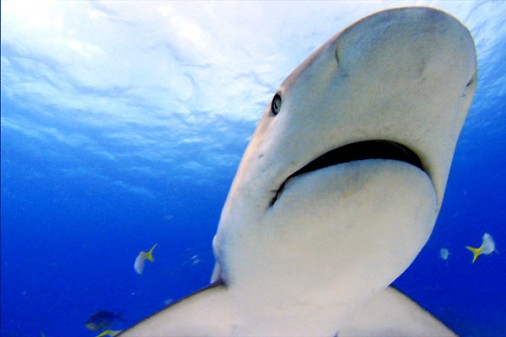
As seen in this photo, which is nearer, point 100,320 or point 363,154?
point 363,154

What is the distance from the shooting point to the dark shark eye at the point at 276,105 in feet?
5.30

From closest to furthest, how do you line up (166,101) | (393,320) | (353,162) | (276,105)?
(353,162), (276,105), (393,320), (166,101)

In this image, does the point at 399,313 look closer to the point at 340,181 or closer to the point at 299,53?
the point at 340,181

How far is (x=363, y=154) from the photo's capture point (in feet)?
5.05

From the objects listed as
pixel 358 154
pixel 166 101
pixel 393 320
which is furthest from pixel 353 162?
pixel 166 101

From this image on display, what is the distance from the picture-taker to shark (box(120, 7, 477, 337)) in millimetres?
1296

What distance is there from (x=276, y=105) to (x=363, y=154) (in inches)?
16.0

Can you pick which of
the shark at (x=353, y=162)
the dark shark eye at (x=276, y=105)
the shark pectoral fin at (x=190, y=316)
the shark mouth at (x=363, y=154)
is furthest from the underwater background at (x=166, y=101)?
the dark shark eye at (x=276, y=105)

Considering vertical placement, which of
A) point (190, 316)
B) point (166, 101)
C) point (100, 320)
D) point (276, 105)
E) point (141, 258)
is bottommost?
point (190, 316)

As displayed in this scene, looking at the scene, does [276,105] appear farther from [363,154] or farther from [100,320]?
[100,320]

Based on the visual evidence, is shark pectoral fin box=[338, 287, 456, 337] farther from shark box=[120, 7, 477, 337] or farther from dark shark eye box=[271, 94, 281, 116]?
dark shark eye box=[271, 94, 281, 116]

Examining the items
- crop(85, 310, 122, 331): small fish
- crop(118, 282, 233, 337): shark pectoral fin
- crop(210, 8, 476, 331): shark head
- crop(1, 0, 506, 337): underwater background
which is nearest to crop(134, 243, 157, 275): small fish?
crop(85, 310, 122, 331): small fish

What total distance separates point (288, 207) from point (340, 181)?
0.81 ft

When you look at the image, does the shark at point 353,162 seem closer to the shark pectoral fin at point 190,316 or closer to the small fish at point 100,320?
the shark pectoral fin at point 190,316
